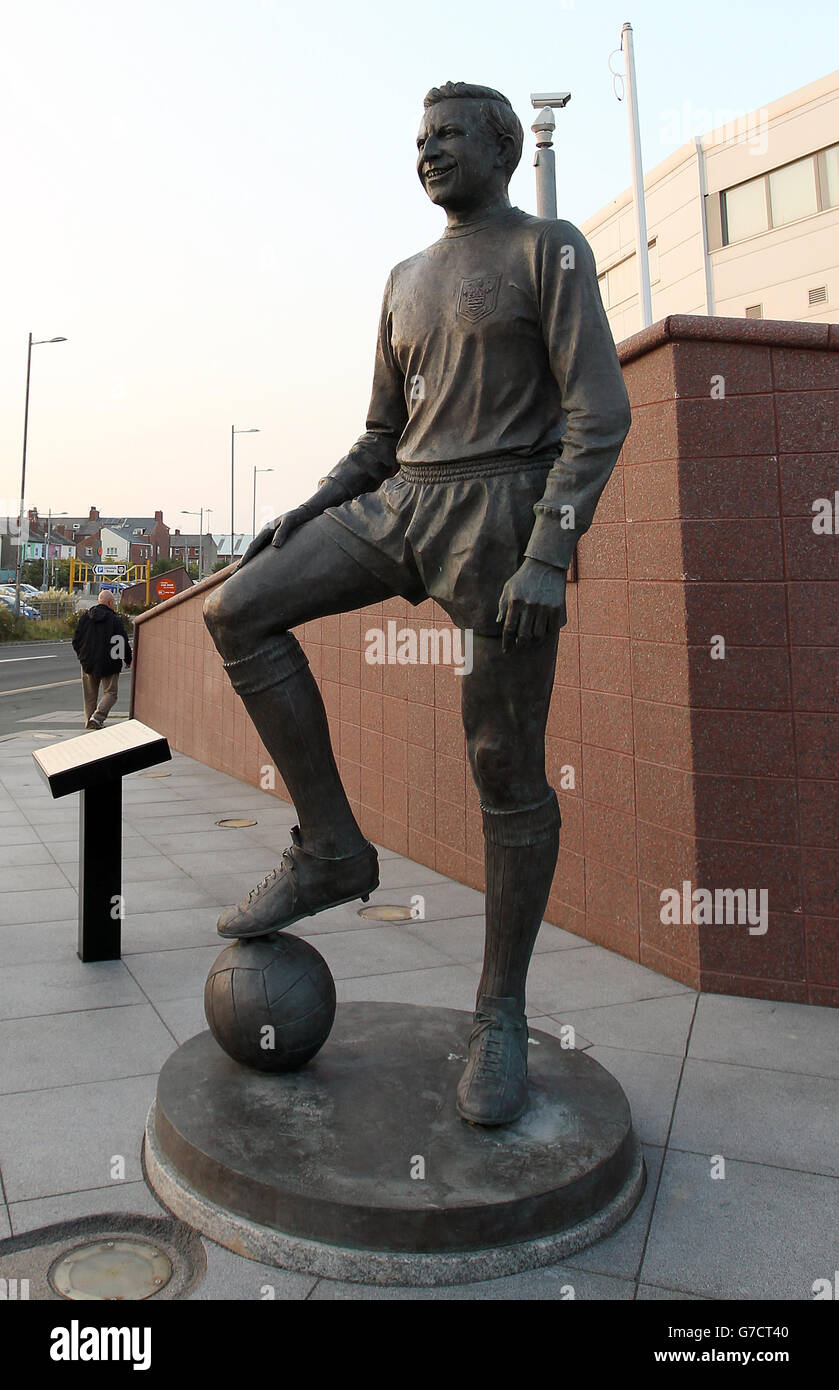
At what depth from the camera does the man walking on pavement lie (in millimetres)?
12898

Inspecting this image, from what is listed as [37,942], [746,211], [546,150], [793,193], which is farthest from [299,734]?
[746,211]

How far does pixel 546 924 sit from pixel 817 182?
97.7ft

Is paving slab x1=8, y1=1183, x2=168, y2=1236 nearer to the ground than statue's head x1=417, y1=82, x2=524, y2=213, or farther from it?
nearer to the ground

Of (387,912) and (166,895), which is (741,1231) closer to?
(387,912)

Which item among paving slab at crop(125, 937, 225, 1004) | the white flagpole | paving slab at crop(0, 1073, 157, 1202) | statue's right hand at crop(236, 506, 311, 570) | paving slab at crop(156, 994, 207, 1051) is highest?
the white flagpole

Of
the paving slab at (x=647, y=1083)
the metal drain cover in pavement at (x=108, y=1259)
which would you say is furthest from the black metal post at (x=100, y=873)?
the paving slab at (x=647, y=1083)

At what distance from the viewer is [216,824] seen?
7828 mm

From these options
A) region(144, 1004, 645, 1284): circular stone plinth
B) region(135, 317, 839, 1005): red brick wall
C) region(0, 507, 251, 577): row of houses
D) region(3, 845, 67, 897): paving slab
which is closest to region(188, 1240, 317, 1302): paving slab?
region(144, 1004, 645, 1284): circular stone plinth

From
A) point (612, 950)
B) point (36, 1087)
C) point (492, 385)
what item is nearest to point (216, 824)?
point (612, 950)

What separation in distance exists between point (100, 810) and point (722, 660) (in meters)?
2.89

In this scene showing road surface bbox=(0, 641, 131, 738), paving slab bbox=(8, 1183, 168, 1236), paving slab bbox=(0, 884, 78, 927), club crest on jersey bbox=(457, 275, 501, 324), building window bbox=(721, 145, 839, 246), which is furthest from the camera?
building window bbox=(721, 145, 839, 246)

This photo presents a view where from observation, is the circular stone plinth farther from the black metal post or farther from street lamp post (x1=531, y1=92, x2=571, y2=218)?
street lamp post (x1=531, y1=92, x2=571, y2=218)

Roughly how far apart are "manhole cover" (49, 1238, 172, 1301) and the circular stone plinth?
5.3 inches
